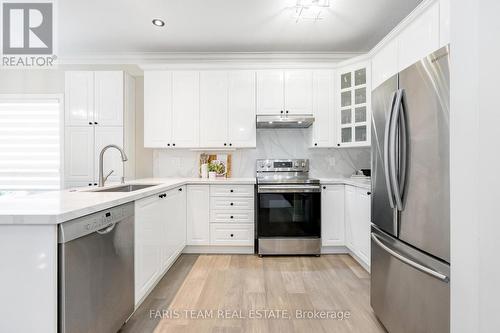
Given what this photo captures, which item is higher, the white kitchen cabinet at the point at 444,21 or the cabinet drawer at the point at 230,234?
the white kitchen cabinet at the point at 444,21

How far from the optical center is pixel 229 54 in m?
3.49

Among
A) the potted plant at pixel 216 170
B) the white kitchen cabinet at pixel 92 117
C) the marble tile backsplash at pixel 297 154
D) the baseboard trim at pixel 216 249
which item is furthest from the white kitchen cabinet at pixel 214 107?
the baseboard trim at pixel 216 249

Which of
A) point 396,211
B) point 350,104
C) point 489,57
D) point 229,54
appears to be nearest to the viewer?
point 489,57

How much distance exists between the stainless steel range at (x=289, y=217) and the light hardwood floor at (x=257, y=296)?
0.14 m

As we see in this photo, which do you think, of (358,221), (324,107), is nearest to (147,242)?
(358,221)

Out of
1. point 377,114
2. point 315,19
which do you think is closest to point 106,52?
point 315,19

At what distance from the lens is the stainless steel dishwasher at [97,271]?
1053mm

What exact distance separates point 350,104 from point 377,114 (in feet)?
5.09

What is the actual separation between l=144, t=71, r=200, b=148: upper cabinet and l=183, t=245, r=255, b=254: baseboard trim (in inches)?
51.4

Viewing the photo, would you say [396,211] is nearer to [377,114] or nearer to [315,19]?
[377,114]

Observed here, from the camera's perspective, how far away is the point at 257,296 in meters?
2.05

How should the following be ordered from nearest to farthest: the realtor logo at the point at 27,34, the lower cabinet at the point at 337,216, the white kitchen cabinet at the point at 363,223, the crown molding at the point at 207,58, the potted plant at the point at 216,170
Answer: the white kitchen cabinet at the point at 363,223 < the realtor logo at the point at 27,34 < the lower cabinet at the point at 337,216 < the potted plant at the point at 216,170 < the crown molding at the point at 207,58

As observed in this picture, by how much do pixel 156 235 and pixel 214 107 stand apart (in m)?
1.85

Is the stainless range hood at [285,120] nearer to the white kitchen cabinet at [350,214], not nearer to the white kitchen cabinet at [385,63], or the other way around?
the white kitchen cabinet at [385,63]
